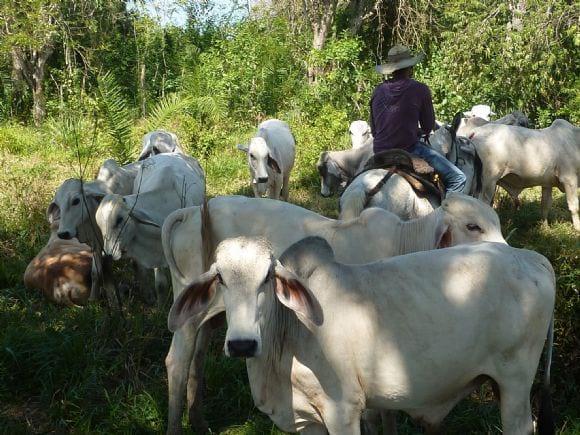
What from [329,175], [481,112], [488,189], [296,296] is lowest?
[488,189]

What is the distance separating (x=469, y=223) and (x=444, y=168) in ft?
7.66

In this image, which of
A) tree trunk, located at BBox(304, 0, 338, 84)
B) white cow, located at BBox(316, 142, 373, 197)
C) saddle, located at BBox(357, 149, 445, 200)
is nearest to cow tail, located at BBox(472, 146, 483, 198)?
white cow, located at BBox(316, 142, 373, 197)

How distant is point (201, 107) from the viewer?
Answer: 15.7 meters

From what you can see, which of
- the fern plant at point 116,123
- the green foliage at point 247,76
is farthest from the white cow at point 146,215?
the green foliage at point 247,76

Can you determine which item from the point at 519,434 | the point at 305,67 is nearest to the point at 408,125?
the point at 519,434

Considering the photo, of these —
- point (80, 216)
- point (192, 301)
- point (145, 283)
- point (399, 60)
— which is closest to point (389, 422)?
point (192, 301)

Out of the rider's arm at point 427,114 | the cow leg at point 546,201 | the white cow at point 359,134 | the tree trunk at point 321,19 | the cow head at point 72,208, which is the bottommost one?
the cow leg at point 546,201

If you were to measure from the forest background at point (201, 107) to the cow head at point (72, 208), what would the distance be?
0.75 metres

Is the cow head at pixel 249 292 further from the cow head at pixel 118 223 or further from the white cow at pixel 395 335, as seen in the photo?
the cow head at pixel 118 223

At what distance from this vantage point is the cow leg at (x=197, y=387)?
447cm

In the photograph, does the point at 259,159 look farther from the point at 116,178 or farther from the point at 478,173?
the point at 478,173

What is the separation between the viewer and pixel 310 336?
3221 mm

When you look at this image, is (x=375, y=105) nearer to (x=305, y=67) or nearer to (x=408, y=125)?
(x=408, y=125)

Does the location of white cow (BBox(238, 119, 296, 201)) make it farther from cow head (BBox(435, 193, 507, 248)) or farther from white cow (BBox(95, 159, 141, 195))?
cow head (BBox(435, 193, 507, 248))
